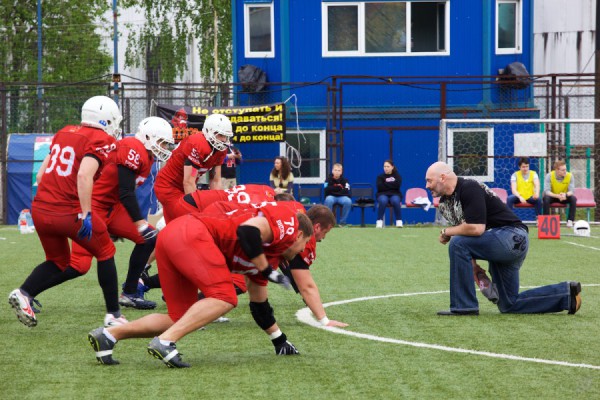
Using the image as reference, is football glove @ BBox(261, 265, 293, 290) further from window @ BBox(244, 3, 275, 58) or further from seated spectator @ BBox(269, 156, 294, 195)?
window @ BBox(244, 3, 275, 58)

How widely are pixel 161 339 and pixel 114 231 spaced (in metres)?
3.44

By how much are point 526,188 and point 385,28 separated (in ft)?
23.2

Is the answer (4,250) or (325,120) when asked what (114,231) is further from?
(325,120)

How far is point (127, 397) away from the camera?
582cm

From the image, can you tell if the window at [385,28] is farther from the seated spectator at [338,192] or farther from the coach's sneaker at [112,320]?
the coach's sneaker at [112,320]

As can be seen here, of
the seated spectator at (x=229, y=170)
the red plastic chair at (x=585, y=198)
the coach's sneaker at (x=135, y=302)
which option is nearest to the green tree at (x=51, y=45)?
the seated spectator at (x=229, y=170)

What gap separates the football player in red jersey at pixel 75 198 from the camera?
27.0ft

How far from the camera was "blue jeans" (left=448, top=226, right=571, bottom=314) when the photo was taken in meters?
9.16

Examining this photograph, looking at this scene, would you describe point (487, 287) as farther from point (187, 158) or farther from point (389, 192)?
point (389, 192)

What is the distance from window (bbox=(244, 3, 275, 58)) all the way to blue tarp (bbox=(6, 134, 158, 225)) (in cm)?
488

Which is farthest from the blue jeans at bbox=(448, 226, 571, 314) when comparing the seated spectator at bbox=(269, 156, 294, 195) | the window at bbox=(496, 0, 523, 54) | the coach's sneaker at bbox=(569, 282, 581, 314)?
the window at bbox=(496, 0, 523, 54)

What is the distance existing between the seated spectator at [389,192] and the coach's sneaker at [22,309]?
14.9m

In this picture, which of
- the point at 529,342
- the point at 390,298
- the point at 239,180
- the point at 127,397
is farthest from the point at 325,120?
the point at 127,397

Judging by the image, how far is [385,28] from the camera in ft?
89.2
